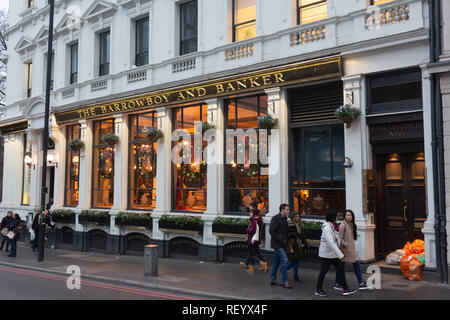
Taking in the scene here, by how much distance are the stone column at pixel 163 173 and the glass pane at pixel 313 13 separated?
19.8 feet

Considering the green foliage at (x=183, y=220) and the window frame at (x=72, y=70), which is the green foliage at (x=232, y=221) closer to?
the green foliage at (x=183, y=220)

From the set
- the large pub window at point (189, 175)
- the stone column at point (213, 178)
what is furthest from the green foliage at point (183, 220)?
the large pub window at point (189, 175)

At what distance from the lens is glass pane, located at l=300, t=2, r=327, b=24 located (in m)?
12.9

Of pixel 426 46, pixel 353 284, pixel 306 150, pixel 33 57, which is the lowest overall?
pixel 353 284

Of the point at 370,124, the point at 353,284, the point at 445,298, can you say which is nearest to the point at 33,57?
the point at 370,124

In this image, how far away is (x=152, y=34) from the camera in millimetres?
17047

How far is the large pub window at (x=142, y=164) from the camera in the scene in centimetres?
1695

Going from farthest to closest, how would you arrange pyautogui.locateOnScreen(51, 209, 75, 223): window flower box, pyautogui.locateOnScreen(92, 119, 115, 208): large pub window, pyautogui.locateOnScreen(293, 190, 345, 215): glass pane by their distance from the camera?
pyautogui.locateOnScreen(51, 209, 75, 223): window flower box < pyautogui.locateOnScreen(92, 119, 115, 208): large pub window < pyautogui.locateOnScreen(293, 190, 345, 215): glass pane

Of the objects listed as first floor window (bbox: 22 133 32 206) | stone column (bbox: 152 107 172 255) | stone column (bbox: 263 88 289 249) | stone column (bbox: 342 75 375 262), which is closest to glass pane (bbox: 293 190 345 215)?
stone column (bbox: 263 88 289 249)

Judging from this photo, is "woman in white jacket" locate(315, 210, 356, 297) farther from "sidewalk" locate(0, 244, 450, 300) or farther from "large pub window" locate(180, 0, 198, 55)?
"large pub window" locate(180, 0, 198, 55)

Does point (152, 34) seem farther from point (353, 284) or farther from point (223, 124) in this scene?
point (353, 284)

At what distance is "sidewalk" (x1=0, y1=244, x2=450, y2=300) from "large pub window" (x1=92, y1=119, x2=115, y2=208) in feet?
10.8

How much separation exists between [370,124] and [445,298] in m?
4.78

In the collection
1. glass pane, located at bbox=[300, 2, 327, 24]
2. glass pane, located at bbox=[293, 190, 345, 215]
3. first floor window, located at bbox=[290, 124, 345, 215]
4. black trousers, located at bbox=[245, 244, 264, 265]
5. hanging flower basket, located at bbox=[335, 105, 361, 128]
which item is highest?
glass pane, located at bbox=[300, 2, 327, 24]
